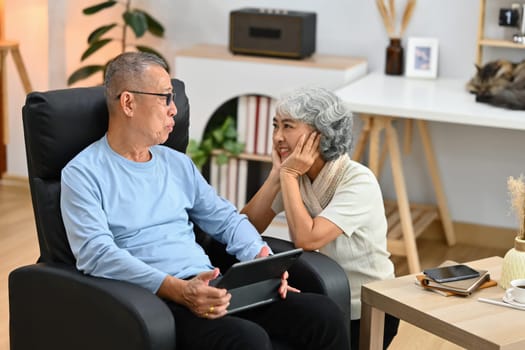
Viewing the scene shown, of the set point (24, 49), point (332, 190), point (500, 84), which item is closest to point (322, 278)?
point (332, 190)

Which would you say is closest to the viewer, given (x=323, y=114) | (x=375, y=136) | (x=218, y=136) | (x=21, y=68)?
(x=323, y=114)

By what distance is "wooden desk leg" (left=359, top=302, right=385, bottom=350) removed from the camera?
8.65ft

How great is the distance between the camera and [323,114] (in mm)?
2775

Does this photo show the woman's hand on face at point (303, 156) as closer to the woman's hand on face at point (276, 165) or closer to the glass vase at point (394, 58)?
the woman's hand on face at point (276, 165)

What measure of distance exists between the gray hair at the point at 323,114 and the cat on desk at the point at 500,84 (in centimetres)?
127

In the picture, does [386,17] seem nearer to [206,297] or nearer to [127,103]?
[127,103]

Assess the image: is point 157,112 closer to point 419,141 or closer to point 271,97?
point 271,97

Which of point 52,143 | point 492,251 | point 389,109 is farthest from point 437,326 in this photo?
point 492,251

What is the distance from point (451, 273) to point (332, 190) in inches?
16.3

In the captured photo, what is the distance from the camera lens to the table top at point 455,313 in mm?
2348

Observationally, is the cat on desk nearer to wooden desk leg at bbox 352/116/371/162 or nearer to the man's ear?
wooden desk leg at bbox 352/116/371/162

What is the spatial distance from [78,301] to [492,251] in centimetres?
262

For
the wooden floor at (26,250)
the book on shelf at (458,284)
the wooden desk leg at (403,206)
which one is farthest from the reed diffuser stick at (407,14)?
the book on shelf at (458,284)

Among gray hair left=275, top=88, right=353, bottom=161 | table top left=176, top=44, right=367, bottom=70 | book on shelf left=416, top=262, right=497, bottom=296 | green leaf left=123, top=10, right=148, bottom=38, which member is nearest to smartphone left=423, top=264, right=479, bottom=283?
book on shelf left=416, top=262, right=497, bottom=296
